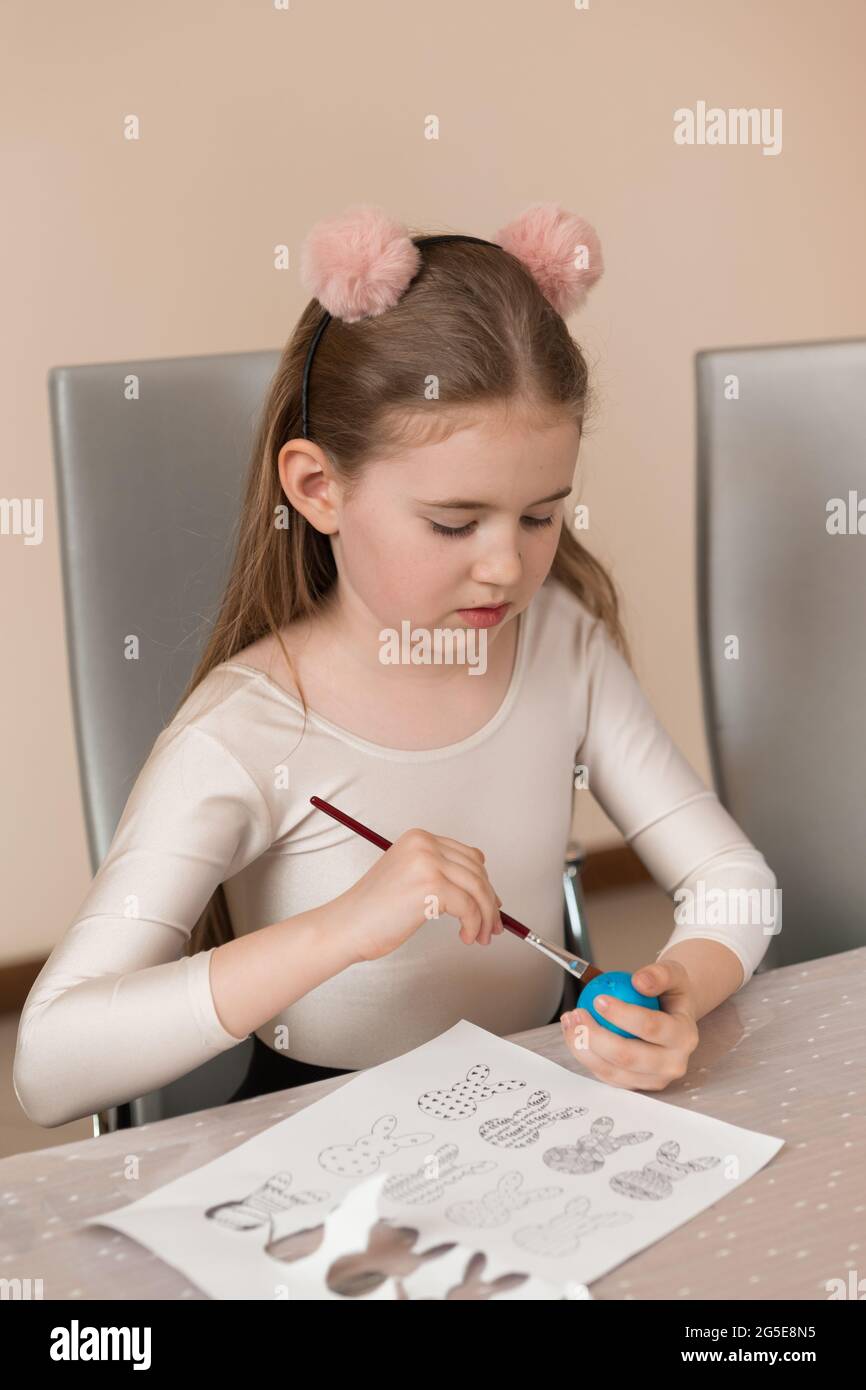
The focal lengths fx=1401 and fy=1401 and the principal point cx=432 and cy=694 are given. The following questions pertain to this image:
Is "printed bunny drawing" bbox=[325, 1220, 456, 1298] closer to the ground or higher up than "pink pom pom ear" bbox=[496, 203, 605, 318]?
closer to the ground

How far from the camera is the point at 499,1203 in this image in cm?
69

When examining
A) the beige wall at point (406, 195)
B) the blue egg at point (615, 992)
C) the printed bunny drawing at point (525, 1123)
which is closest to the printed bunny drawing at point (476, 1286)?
the printed bunny drawing at point (525, 1123)

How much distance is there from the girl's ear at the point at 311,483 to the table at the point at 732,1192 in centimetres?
42

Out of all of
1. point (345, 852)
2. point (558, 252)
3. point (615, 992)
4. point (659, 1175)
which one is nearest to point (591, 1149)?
point (659, 1175)

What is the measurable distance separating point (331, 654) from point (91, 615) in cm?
24

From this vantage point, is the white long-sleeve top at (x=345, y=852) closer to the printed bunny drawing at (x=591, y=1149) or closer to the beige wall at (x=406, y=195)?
the printed bunny drawing at (x=591, y=1149)

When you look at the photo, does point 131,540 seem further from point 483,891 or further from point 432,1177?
point 432,1177

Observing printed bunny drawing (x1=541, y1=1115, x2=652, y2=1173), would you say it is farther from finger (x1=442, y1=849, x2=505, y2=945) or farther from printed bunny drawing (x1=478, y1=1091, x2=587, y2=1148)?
finger (x1=442, y1=849, x2=505, y2=945)

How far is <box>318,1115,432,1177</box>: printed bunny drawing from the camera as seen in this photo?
2.36ft

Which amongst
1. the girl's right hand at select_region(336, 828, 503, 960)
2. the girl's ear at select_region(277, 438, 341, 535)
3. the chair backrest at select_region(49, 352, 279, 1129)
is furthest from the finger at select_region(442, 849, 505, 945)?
the chair backrest at select_region(49, 352, 279, 1129)

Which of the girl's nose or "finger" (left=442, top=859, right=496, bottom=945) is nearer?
"finger" (left=442, top=859, right=496, bottom=945)

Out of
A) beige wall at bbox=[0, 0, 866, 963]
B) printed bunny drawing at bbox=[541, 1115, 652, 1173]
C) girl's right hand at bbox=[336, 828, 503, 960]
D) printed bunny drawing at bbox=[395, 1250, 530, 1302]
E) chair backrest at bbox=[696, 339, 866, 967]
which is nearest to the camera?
printed bunny drawing at bbox=[395, 1250, 530, 1302]

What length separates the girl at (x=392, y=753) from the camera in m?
0.88
